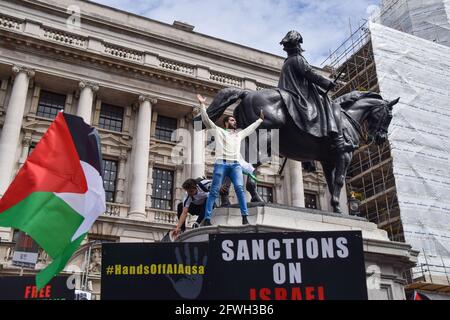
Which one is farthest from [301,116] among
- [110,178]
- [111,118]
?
[111,118]

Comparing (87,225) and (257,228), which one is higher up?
(257,228)

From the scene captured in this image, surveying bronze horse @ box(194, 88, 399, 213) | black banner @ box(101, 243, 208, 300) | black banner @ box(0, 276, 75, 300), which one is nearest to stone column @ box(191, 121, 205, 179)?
black banner @ box(0, 276, 75, 300)

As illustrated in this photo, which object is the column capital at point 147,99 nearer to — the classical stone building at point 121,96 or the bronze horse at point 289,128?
the classical stone building at point 121,96

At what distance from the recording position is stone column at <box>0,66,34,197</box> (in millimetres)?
24373

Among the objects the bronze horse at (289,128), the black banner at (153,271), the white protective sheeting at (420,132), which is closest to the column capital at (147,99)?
the white protective sheeting at (420,132)

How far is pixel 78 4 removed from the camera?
32812mm

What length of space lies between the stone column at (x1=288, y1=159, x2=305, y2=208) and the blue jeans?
2528 cm

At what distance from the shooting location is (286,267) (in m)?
3.91

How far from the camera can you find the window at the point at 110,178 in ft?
92.4

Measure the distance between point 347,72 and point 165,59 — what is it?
1681 cm

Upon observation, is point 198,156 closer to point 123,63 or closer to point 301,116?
point 123,63

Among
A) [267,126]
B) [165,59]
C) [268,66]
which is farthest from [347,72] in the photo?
[267,126]

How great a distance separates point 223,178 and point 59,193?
8.81 ft

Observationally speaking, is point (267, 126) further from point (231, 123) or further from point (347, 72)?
point (347, 72)
